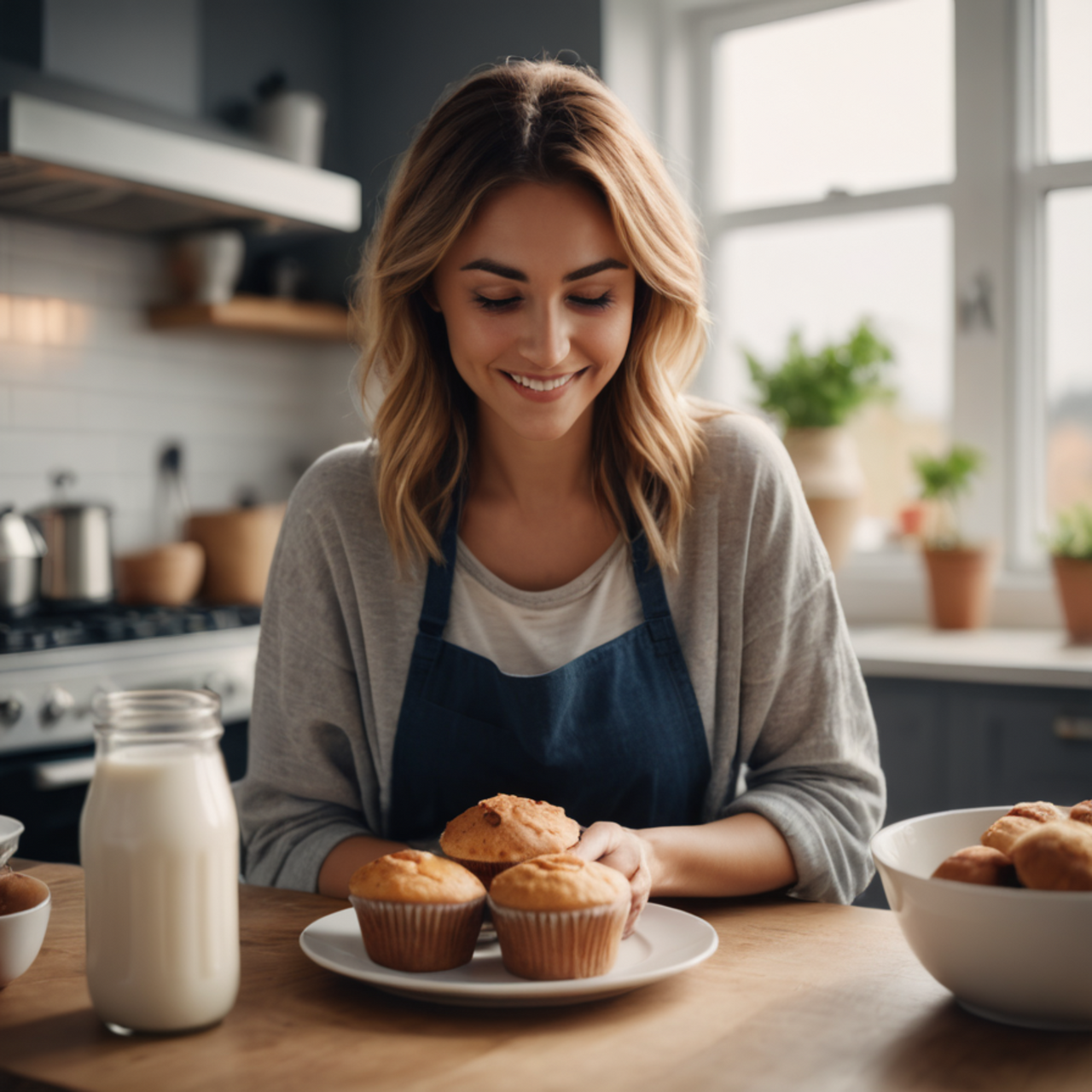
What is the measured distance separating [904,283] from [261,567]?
1.92 meters

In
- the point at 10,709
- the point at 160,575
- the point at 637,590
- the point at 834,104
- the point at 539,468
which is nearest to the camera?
the point at 637,590

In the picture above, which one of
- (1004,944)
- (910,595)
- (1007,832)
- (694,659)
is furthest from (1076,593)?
(1004,944)

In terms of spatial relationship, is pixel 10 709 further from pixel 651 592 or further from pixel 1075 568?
pixel 1075 568

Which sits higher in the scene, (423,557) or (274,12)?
(274,12)

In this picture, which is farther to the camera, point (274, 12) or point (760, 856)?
point (274, 12)

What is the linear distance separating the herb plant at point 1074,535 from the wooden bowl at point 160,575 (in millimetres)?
2128

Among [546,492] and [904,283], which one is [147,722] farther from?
[904,283]

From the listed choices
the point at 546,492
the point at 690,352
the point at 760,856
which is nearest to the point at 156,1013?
the point at 760,856

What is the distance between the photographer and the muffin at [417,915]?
861 mm

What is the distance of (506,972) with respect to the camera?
883mm

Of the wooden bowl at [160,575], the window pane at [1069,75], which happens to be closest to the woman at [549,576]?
the wooden bowl at [160,575]

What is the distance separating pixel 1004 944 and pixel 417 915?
393 mm

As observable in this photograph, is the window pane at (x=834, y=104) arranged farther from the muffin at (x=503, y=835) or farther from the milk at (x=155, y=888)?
the milk at (x=155, y=888)

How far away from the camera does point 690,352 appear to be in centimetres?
158
